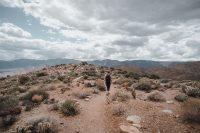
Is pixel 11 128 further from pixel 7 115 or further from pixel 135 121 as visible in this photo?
pixel 135 121

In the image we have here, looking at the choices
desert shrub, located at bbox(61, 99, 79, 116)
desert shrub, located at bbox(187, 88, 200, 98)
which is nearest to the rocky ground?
desert shrub, located at bbox(61, 99, 79, 116)

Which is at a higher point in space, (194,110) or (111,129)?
(194,110)

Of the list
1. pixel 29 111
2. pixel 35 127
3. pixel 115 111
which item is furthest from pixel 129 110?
pixel 29 111

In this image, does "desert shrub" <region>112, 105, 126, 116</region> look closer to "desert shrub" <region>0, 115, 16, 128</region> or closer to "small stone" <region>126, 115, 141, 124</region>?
"small stone" <region>126, 115, 141, 124</region>

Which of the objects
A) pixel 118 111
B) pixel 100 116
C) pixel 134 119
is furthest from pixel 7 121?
pixel 134 119

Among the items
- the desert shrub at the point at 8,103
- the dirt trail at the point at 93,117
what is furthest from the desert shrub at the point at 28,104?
the dirt trail at the point at 93,117

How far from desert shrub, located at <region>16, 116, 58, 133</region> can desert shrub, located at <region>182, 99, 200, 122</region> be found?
7.35 m

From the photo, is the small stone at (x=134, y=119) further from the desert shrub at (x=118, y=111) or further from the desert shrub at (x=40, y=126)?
the desert shrub at (x=40, y=126)

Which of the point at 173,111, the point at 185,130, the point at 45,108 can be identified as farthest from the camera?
the point at 45,108

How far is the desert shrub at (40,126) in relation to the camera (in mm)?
10891

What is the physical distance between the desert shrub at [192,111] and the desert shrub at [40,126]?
7.35 meters

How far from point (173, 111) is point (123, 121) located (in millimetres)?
3856

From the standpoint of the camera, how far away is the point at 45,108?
Answer: 1511 centimetres

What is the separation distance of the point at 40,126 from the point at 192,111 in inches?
330
